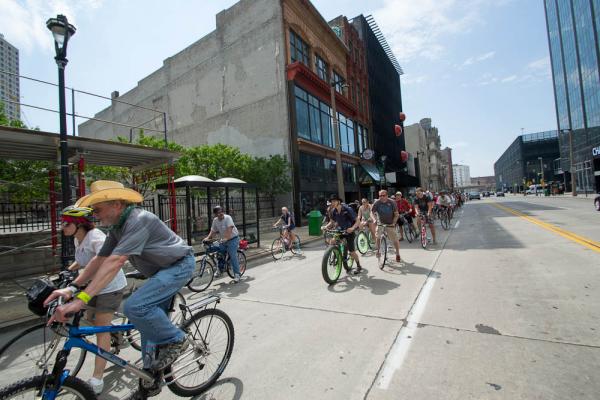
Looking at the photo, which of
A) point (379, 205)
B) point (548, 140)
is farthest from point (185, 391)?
point (548, 140)

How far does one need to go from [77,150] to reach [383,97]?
43.3m

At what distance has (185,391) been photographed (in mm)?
2898

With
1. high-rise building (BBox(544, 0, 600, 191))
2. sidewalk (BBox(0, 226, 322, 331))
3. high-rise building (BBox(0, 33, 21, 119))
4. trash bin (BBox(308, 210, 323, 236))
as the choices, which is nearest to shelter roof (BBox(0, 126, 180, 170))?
sidewalk (BBox(0, 226, 322, 331))

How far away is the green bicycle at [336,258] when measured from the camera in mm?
6402

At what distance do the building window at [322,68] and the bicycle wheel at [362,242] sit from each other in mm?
20386

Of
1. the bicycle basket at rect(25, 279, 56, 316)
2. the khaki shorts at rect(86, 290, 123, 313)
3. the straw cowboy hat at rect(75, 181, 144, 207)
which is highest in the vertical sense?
the straw cowboy hat at rect(75, 181, 144, 207)

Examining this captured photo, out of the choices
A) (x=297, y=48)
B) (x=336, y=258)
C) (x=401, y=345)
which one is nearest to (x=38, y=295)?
(x=401, y=345)

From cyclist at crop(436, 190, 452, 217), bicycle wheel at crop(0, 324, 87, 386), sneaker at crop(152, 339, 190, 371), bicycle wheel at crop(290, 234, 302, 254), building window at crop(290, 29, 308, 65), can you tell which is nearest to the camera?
bicycle wheel at crop(0, 324, 87, 386)

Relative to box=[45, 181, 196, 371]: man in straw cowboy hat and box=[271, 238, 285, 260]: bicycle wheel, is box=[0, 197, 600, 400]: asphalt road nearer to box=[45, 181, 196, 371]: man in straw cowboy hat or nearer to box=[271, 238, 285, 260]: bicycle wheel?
box=[45, 181, 196, 371]: man in straw cowboy hat

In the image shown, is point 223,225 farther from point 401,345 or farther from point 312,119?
point 312,119

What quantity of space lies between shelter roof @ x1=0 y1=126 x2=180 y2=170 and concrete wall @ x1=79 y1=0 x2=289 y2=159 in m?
13.6

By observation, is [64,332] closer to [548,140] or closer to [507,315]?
[507,315]

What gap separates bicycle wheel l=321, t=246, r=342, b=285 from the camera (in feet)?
20.9

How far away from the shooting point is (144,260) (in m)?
2.80
